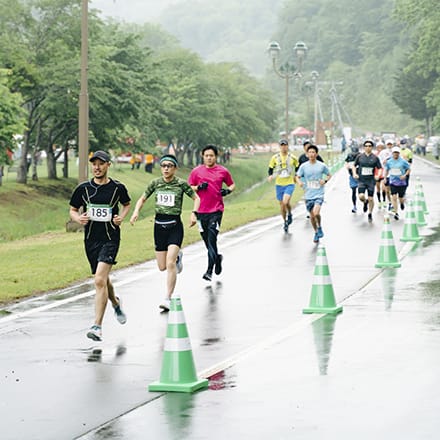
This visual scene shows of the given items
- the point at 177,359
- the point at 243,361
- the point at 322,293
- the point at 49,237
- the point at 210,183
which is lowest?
the point at 49,237

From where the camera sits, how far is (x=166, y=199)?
1527 centimetres

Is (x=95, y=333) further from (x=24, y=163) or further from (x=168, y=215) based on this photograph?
(x=24, y=163)

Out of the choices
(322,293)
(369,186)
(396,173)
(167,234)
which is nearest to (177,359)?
(322,293)

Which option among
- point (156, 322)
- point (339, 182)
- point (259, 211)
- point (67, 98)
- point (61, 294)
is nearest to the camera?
point (156, 322)

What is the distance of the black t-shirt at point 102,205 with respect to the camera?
1287 cm

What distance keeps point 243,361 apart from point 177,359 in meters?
1.40

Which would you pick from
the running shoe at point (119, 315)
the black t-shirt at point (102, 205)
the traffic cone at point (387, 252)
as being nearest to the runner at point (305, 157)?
the traffic cone at point (387, 252)

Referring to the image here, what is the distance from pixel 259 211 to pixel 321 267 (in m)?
21.7

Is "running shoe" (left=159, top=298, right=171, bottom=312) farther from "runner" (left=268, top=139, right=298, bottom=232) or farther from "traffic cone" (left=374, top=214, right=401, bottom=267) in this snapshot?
"runner" (left=268, top=139, right=298, bottom=232)

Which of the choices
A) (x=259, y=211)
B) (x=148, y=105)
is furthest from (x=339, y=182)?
(x=259, y=211)

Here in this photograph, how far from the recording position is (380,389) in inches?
376

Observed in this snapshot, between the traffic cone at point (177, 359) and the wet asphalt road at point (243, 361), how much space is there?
0.14 m

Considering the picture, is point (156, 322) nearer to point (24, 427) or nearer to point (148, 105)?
point (24, 427)

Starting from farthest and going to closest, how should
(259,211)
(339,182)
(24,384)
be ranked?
(339,182) → (259,211) → (24,384)
